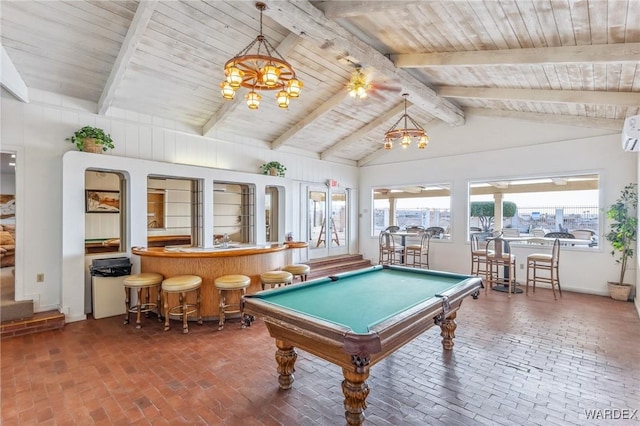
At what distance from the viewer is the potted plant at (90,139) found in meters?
4.66

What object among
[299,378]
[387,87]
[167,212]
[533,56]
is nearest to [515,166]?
[387,87]

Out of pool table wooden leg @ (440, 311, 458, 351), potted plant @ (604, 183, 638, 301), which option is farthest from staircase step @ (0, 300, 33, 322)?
potted plant @ (604, 183, 638, 301)

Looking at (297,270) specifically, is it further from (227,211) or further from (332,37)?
(227,211)

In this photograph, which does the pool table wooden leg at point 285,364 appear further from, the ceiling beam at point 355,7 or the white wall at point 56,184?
the white wall at point 56,184

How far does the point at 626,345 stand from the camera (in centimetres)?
371

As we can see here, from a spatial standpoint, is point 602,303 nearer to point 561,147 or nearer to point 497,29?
point 561,147

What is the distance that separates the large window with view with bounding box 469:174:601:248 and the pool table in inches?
190

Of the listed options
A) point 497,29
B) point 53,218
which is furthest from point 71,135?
point 497,29

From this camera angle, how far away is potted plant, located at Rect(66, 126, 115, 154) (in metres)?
4.66

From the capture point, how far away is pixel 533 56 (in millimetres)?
3812

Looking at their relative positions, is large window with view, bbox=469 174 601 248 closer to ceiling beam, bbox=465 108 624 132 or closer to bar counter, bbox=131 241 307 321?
ceiling beam, bbox=465 108 624 132

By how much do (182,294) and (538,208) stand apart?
8.17 metres

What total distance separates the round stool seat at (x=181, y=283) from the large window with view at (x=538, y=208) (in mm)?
6256

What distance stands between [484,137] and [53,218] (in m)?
8.37
